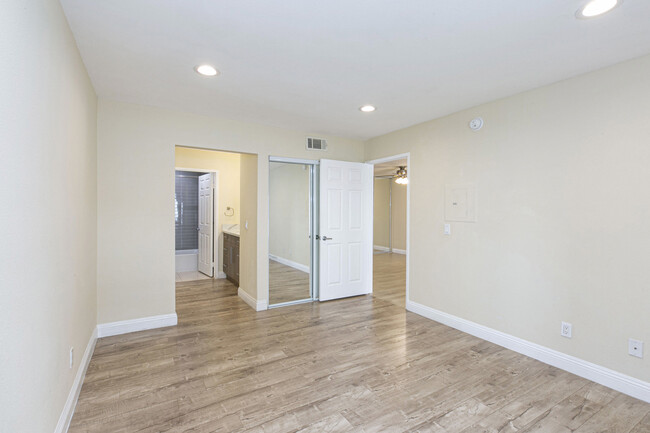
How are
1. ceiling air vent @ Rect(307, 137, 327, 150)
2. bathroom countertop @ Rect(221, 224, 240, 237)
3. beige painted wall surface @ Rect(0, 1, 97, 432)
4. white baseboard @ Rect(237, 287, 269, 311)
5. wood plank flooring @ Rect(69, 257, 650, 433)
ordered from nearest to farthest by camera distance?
beige painted wall surface @ Rect(0, 1, 97, 432)
wood plank flooring @ Rect(69, 257, 650, 433)
white baseboard @ Rect(237, 287, 269, 311)
ceiling air vent @ Rect(307, 137, 327, 150)
bathroom countertop @ Rect(221, 224, 240, 237)

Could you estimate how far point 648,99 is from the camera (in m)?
2.32

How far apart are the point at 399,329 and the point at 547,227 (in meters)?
1.83

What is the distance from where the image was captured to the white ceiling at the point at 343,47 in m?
1.87

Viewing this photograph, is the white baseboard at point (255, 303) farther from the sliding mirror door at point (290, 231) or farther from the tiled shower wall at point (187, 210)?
the tiled shower wall at point (187, 210)

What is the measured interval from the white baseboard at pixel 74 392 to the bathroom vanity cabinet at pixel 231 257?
262cm

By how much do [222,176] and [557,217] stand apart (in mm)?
5365

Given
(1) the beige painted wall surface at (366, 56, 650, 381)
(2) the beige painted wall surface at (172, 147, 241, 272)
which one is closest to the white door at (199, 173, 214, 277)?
(2) the beige painted wall surface at (172, 147, 241, 272)

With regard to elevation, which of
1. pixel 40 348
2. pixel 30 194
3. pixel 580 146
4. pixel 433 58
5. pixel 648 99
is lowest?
pixel 40 348

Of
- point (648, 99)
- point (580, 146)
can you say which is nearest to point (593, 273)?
point (580, 146)

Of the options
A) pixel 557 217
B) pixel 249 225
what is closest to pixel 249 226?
pixel 249 225

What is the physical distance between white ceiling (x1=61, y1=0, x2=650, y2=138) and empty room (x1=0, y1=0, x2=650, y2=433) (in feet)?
0.06

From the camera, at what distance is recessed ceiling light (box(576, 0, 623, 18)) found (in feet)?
5.84

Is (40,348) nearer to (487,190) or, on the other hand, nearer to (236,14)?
(236,14)

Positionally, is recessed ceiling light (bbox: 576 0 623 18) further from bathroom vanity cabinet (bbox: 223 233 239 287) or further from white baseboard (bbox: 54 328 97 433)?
bathroom vanity cabinet (bbox: 223 233 239 287)
